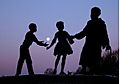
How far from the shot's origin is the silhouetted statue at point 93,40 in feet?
27.7

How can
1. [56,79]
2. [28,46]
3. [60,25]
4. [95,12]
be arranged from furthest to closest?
[28,46], [60,25], [95,12], [56,79]

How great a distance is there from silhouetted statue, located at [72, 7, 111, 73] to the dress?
2.50 meters

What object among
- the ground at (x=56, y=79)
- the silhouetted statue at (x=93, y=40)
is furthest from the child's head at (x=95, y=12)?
the ground at (x=56, y=79)

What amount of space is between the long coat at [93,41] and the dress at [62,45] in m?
2.50

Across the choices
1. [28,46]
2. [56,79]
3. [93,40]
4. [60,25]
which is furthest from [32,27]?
[56,79]

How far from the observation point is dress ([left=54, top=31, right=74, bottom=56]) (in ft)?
36.9

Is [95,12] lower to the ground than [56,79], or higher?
higher

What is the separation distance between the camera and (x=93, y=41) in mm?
8531

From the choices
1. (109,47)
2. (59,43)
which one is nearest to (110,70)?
(59,43)

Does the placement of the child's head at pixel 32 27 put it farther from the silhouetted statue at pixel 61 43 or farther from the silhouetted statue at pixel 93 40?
the silhouetted statue at pixel 93 40

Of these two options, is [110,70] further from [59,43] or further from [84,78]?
[84,78]

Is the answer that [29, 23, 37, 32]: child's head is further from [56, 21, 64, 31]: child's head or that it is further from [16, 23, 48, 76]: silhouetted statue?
[56, 21, 64, 31]: child's head

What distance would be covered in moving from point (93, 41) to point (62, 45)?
9.44 feet

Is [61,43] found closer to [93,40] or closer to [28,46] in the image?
[28,46]
